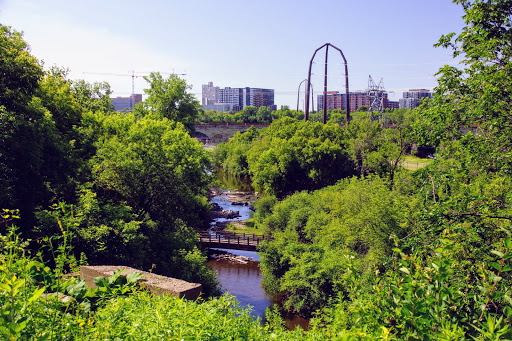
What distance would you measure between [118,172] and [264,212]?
15.0 meters

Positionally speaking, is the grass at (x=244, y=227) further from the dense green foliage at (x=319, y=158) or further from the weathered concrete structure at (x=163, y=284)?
the weathered concrete structure at (x=163, y=284)

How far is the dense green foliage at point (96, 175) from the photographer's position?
1327cm

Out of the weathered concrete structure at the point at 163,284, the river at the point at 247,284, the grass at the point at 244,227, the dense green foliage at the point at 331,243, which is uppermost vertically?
the weathered concrete structure at the point at 163,284

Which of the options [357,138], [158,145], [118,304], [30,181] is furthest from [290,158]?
[118,304]

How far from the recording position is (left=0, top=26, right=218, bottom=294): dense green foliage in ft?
43.5

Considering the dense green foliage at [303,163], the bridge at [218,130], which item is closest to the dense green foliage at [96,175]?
the dense green foliage at [303,163]

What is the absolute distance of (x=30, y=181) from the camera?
1405 cm

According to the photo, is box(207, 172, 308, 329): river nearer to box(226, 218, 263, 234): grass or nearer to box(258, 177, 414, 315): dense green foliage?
box(258, 177, 414, 315): dense green foliage

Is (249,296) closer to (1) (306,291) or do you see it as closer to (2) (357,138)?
(1) (306,291)

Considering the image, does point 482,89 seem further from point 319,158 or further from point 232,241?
point 319,158

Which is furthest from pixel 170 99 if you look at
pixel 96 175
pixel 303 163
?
pixel 96 175

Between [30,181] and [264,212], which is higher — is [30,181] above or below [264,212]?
above

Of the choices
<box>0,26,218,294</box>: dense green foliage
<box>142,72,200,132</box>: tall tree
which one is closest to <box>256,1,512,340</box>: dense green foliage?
<box>0,26,218,294</box>: dense green foliage

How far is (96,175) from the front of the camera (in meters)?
18.1
